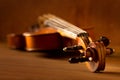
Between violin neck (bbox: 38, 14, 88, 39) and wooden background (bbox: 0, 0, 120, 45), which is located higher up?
wooden background (bbox: 0, 0, 120, 45)

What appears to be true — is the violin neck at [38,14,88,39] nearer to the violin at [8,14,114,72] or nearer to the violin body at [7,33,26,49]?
the violin at [8,14,114,72]

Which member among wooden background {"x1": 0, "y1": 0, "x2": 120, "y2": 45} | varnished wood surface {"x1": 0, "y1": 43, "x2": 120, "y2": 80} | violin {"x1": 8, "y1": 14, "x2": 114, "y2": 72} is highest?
wooden background {"x1": 0, "y1": 0, "x2": 120, "y2": 45}

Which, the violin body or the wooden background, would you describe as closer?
the violin body

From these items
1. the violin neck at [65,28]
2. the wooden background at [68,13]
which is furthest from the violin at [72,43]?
the wooden background at [68,13]

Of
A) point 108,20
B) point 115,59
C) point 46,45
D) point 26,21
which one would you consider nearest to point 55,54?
point 46,45

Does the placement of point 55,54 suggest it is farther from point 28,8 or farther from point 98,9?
point 28,8

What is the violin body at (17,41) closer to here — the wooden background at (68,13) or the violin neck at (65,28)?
the violin neck at (65,28)

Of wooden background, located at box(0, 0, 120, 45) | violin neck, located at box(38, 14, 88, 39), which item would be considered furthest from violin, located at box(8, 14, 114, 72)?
wooden background, located at box(0, 0, 120, 45)
